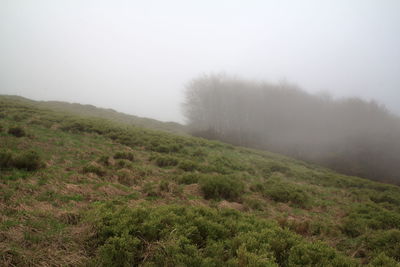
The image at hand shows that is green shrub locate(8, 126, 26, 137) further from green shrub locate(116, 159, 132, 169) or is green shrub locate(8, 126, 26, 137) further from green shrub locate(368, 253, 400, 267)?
green shrub locate(368, 253, 400, 267)

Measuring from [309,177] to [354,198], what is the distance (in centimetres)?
466

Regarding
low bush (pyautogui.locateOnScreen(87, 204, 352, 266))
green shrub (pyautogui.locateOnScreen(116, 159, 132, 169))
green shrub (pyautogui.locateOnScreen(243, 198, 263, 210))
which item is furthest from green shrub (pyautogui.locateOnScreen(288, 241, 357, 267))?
green shrub (pyautogui.locateOnScreen(116, 159, 132, 169))

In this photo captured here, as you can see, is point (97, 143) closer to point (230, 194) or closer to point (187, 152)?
point (187, 152)

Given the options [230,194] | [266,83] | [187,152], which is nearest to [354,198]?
[230,194]

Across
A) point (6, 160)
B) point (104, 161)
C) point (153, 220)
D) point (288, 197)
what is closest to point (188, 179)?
point (104, 161)

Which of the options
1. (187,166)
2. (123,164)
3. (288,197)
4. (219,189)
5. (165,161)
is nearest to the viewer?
(219,189)

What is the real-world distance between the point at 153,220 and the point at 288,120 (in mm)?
50794

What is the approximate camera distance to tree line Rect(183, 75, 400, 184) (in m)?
38.7

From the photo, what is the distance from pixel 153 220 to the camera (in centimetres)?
405

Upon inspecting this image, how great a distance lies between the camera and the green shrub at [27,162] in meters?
6.30

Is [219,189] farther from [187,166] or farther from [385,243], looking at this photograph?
[385,243]

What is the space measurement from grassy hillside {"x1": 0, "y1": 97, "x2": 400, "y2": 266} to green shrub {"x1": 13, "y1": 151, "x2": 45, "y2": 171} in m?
0.03

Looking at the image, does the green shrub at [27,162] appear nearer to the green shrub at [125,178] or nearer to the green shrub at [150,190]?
the green shrub at [125,178]

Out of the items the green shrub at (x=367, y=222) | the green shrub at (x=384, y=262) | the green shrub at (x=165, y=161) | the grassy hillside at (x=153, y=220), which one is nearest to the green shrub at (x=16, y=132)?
the grassy hillside at (x=153, y=220)
